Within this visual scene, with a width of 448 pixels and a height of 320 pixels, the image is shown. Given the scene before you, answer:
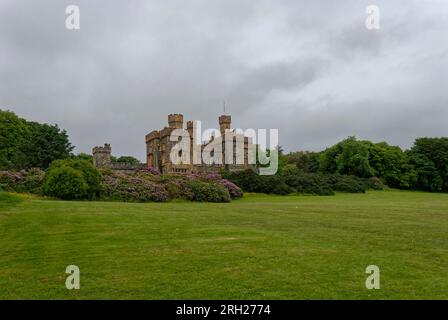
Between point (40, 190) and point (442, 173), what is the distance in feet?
183

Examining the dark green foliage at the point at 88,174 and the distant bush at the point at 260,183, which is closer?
the dark green foliage at the point at 88,174

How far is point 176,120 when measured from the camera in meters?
58.4

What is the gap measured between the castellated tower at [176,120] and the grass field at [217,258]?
4475cm

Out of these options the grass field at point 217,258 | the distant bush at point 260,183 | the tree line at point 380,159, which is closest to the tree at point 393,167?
the tree line at point 380,159

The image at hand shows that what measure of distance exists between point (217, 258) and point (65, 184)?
21.1 metres

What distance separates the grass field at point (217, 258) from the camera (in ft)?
22.0

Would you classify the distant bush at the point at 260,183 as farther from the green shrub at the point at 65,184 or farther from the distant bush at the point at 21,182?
the distant bush at the point at 21,182

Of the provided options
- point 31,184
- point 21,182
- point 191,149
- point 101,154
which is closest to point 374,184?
point 191,149

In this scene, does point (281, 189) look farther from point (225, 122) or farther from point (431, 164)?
point (431, 164)

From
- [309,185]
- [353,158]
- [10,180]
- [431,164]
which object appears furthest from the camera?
[431,164]

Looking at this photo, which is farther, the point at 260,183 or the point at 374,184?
the point at 374,184

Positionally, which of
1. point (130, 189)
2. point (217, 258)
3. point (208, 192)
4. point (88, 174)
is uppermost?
point (88, 174)

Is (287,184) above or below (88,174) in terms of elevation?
below
